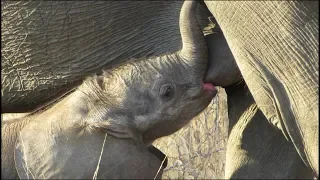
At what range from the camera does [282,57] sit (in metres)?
3.09

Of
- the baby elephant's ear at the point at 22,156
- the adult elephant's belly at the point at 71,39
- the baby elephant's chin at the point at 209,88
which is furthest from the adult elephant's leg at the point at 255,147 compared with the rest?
the baby elephant's ear at the point at 22,156

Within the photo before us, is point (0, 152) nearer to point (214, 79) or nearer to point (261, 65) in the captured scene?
point (214, 79)

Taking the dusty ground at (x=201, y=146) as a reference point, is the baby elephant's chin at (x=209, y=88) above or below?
above

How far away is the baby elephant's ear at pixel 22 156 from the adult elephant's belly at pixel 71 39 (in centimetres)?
18

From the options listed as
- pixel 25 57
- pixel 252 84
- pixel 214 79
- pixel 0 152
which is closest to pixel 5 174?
pixel 0 152

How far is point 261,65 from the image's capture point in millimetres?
3141

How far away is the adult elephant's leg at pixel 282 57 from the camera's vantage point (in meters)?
3.04

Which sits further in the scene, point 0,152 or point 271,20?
point 0,152

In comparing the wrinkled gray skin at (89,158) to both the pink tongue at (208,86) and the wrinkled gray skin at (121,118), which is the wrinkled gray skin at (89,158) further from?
the pink tongue at (208,86)

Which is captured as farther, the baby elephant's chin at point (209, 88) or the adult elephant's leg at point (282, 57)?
the baby elephant's chin at point (209, 88)

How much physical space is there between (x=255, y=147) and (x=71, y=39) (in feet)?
1.85

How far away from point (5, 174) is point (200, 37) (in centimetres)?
64

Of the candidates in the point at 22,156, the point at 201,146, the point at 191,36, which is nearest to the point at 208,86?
the point at 191,36

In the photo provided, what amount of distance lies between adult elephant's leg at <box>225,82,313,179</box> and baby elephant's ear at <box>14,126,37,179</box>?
0.54 m
